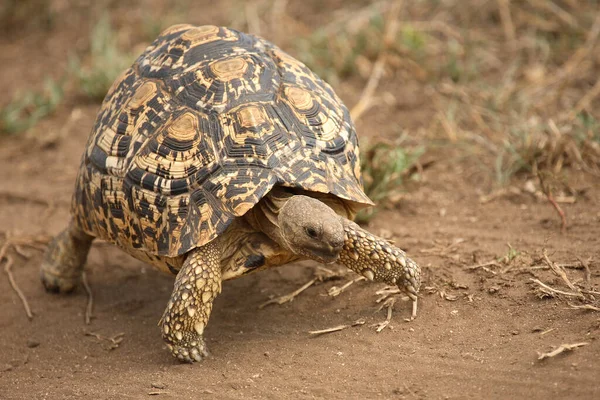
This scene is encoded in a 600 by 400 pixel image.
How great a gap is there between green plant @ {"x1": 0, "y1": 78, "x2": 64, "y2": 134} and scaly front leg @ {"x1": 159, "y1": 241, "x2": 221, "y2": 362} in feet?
13.0

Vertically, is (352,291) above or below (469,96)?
below

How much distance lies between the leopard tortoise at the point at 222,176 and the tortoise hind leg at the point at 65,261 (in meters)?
0.69

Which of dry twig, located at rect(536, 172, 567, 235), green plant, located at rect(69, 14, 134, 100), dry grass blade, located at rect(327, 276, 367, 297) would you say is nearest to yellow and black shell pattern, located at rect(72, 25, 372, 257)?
dry grass blade, located at rect(327, 276, 367, 297)

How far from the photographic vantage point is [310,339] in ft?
11.9

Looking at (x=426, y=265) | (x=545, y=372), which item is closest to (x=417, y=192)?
(x=426, y=265)

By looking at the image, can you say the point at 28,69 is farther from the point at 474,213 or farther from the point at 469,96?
the point at 474,213

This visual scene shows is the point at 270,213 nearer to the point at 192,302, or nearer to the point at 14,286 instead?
the point at 192,302

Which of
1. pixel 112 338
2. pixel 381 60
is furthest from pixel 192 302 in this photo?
pixel 381 60

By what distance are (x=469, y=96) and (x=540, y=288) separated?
9.98ft

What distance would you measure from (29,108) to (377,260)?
16.3ft

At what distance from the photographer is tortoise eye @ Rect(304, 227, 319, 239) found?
10.7 ft

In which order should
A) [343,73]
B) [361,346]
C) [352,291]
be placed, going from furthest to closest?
1. [343,73]
2. [352,291]
3. [361,346]

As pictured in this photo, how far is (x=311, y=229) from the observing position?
3.25 meters

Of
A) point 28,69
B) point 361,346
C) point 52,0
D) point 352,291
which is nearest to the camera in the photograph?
point 361,346
